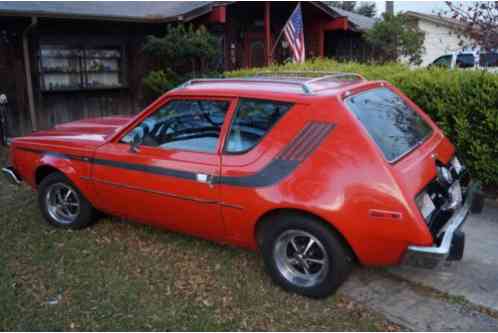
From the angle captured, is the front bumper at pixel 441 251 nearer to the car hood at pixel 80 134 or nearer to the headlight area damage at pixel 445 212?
the headlight area damage at pixel 445 212

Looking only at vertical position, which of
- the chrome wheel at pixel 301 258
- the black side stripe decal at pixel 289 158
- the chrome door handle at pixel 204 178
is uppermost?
the black side stripe decal at pixel 289 158

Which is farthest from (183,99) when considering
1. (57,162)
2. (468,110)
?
(468,110)

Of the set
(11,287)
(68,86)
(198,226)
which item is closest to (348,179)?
(198,226)

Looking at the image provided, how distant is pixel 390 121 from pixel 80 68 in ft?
29.6

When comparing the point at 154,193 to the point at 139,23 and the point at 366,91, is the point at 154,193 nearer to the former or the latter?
the point at 366,91

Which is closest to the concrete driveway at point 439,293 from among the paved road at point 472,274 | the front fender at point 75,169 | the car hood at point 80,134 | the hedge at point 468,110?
the paved road at point 472,274

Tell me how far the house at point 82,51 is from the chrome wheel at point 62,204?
17.9 feet

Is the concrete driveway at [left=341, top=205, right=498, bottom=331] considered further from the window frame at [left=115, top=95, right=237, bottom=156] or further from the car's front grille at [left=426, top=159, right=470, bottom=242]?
the window frame at [left=115, top=95, right=237, bottom=156]

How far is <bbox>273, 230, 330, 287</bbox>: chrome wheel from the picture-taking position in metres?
3.57

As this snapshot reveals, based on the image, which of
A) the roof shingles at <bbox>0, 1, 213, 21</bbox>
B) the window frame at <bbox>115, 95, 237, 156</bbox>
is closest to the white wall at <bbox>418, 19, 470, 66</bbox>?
the roof shingles at <bbox>0, 1, 213, 21</bbox>

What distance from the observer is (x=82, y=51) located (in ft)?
36.1

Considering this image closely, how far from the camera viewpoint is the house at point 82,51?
9.88 meters

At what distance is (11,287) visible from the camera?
3.90 m

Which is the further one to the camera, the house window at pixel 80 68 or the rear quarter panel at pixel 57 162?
the house window at pixel 80 68
